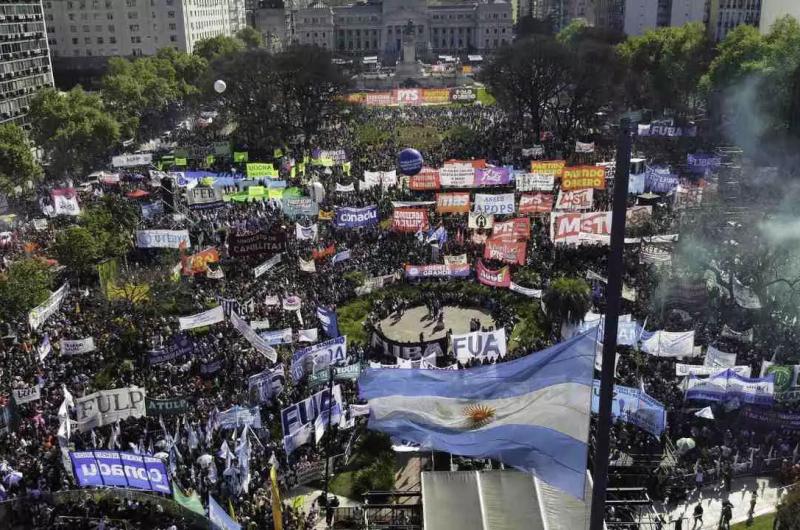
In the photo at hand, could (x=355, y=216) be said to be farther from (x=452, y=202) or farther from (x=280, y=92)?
(x=280, y=92)

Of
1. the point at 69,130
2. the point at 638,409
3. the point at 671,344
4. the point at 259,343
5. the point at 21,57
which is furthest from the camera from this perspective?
the point at 21,57

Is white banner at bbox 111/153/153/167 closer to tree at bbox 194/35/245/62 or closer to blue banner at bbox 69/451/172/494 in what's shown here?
blue banner at bbox 69/451/172/494

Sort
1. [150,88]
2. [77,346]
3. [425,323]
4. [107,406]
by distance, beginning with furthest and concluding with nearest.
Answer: [150,88], [425,323], [77,346], [107,406]

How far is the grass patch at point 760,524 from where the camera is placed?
731 inches

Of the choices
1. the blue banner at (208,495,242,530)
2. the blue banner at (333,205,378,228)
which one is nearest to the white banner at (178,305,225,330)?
the blue banner at (208,495,242,530)

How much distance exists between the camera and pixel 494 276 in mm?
30859

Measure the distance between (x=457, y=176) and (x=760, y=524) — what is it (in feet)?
92.3

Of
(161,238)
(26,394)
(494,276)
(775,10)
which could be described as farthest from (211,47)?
(26,394)

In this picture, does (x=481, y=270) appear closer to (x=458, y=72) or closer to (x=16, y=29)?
(x=16, y=29)

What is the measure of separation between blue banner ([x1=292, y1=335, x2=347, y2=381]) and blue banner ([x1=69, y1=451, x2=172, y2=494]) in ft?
20.0

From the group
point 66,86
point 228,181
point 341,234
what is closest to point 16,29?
point 66,86

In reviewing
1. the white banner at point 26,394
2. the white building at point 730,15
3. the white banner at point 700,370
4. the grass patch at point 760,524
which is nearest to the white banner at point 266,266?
the white banner at point 26,394

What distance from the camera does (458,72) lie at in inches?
4648

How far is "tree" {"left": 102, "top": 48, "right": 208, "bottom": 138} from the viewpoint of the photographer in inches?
2835
